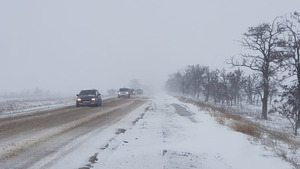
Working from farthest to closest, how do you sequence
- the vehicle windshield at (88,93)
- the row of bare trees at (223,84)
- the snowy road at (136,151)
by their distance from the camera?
the row of bare trees at (223,84) < the vehicle windshield at (88,93) < the snowy road at (136,151)

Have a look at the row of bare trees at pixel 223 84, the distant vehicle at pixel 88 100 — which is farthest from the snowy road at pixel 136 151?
the row of bare trees at pixel 223 84

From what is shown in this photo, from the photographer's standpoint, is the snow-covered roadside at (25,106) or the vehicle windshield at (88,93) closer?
the snow-covered roadside at (25,106)

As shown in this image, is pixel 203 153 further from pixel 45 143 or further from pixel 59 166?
pixel 45 143

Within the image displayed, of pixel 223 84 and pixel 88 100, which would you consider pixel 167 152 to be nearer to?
pixel 88 100

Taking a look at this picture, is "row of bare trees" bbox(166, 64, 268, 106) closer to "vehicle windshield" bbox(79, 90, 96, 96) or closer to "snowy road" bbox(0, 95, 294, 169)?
"vehicle windshield" bbox(79, 90, 96, 96)

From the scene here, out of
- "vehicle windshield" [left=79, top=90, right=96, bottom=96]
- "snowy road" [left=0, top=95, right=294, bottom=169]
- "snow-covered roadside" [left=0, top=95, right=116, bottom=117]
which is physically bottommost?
"snowy road" [left=0, top=95, right=294, bottom=169]

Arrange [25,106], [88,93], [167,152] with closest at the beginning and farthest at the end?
[167,152]
[25,106]
[88,93]

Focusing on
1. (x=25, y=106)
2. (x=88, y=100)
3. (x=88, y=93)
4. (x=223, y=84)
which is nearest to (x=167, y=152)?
(x=88, y=100)

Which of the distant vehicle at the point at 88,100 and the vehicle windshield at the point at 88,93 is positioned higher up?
the vehicle windshield at the point at 88,93

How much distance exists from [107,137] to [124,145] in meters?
2.01

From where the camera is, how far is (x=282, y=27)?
30641 mm

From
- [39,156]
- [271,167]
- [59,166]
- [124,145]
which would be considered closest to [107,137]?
[124,145]

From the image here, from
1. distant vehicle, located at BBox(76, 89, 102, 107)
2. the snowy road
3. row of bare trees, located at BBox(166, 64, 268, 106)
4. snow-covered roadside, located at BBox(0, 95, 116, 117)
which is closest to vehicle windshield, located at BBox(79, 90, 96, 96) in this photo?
distant vehicle, located at BBox(76, 89, 102, 107)

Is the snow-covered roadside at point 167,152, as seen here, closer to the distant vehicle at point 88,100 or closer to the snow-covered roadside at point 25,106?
the snow-covered roadside at point 25,106
